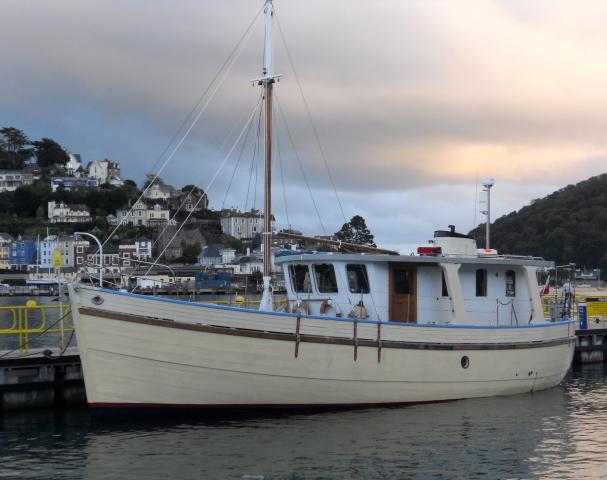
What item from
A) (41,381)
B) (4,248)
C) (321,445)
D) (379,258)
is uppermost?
(4,248)

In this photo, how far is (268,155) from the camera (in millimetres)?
21141


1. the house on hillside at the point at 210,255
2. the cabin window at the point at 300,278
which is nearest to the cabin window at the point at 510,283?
the cabin window at the point at 300,278

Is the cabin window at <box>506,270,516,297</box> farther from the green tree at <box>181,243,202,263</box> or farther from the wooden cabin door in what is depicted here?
the green tree at <box>181,243,202,263</box>

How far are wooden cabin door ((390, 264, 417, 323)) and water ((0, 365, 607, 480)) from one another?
2.32m

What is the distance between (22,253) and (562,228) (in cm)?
12009

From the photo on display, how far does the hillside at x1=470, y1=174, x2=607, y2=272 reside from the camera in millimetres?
93375

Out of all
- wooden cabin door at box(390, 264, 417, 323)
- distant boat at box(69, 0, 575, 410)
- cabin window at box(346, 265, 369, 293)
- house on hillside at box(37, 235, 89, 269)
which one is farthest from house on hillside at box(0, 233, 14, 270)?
wooden cabin door at box(390, 264, 417, 323)

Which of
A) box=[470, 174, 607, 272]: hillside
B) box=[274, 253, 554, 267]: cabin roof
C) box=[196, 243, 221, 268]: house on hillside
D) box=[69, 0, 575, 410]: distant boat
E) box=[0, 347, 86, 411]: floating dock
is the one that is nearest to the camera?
box=[69, 0, 575, 410]: distant boat

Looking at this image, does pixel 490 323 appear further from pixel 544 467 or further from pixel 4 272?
pixel 4 272

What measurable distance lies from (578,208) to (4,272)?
113970mm

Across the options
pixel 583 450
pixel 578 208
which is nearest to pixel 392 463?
pixel 583 450

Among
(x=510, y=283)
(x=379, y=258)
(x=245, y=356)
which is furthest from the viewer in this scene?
(x=510, y=283)

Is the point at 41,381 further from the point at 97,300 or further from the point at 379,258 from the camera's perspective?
the point at 379,258

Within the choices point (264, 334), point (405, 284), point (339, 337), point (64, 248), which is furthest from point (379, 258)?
point (64, 248)
